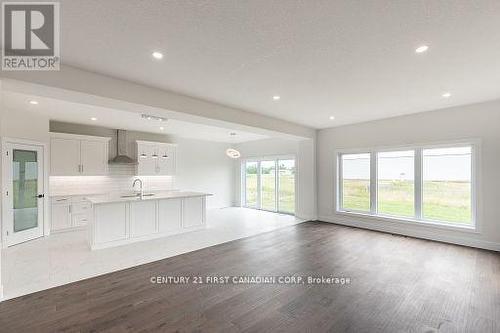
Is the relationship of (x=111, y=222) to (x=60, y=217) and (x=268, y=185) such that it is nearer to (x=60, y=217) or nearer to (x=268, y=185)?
(x=60, y=217)

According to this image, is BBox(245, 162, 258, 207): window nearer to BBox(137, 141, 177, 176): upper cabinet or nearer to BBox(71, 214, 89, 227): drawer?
BBox(137, 141, 177, 176): upper cabinet

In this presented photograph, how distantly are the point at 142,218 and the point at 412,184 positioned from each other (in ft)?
20.7

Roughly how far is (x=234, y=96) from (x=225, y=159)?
6.22 meters

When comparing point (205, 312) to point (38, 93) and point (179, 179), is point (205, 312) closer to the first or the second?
point (38, 93)

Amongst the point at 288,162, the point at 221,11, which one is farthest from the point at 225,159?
the point at 221,11

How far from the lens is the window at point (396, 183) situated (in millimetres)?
5574

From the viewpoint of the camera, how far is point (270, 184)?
919cm

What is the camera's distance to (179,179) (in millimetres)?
8703

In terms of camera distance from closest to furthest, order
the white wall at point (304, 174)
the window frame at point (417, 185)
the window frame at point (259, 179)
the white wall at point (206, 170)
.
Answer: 1. the window frame at point (417, 185)
2. the white wall at point (304, 174)
3. the window frame at point (259, 179)
4. the white wall at point (206, 170)

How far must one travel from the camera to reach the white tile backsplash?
6.12m

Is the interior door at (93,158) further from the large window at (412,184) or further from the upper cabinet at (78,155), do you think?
the large window at (412,184)

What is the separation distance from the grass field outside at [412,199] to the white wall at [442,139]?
0.29m

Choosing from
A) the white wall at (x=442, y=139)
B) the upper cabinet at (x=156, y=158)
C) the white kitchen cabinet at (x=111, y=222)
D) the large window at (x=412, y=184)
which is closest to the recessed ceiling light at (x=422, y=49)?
the white wall at (x=442, y=139)

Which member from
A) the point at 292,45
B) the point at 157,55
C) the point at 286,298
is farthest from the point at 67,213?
the point at 292,45
